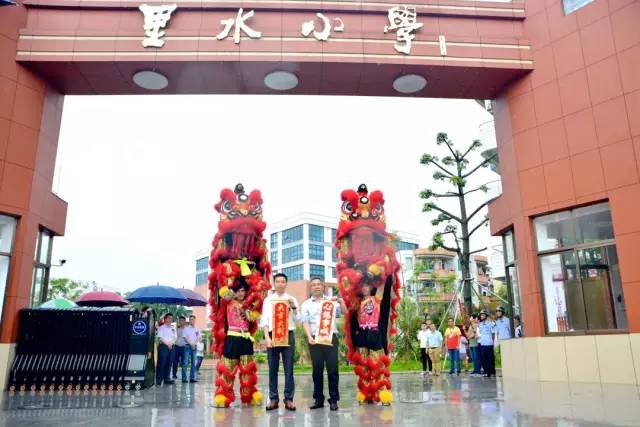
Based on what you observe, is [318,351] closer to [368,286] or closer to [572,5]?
[368,286]

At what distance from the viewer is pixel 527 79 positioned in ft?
32.6

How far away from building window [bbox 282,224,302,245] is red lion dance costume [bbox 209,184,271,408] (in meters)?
53.6

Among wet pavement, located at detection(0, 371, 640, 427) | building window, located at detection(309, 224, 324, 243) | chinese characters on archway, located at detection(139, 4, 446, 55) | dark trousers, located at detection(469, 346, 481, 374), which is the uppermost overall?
building window, located at detection(309, 224, 324, 243)

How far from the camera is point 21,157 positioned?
915 cm

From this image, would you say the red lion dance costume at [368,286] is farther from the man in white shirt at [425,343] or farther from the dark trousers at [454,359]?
the dark trousers at [454,359]

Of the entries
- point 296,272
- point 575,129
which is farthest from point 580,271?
point 296,272

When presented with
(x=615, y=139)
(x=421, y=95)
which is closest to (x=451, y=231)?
(x=421, y=95)

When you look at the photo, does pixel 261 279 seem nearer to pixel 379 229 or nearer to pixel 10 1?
pixel 379 229

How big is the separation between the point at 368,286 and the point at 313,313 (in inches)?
30.8

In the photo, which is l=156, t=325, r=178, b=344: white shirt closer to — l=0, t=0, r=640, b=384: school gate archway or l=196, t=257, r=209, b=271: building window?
l=0, t=0, r=640, b=384: school gate archway

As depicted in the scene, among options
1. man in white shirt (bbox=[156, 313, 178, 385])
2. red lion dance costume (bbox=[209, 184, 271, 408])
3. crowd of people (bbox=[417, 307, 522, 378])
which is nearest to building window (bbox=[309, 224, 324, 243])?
crowd of people (bbox=[417, 307, 522, 378])

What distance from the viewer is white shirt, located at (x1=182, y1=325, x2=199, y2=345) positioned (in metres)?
10.7

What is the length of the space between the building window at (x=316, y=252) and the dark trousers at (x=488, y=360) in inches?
1858

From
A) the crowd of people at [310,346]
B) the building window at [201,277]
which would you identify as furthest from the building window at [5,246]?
the building window at [201,277]
